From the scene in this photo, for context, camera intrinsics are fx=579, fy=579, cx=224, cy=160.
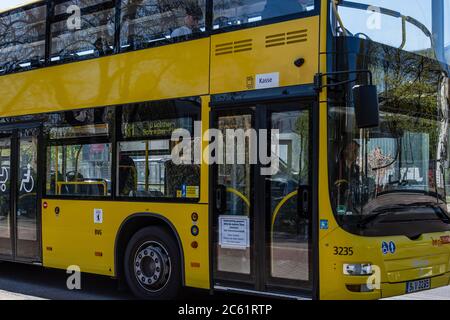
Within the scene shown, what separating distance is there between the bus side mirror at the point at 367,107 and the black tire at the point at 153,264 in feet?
9.68

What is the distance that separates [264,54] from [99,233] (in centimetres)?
343

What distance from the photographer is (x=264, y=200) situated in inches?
254

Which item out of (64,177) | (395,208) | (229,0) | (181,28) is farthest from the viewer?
(64,177)

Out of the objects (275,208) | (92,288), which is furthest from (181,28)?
(92,288)

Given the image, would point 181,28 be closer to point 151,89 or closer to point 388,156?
point 151,89

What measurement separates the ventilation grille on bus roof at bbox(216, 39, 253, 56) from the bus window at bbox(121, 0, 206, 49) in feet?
1.34

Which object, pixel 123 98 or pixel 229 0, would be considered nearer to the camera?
pixel 229 0

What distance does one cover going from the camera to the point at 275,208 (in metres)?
6.36

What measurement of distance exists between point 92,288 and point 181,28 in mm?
4140

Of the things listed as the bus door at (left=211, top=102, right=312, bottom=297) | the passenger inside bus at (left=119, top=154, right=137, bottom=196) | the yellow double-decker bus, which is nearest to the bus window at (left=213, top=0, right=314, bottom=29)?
the yellow double-decker bus

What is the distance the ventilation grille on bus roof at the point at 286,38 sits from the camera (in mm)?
6201

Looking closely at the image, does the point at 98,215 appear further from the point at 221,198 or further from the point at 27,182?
the point at 221,198

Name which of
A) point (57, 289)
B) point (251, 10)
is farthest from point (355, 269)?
point (57, 289)

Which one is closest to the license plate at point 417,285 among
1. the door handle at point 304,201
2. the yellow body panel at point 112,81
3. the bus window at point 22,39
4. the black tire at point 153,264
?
the door handle at point 304,201
